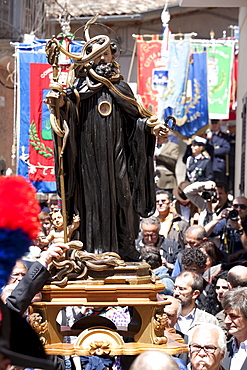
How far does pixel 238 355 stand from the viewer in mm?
4414

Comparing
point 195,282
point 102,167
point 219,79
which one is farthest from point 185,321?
point 219,79

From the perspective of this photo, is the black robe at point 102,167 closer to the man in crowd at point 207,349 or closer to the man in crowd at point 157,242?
the man in crowd at point 207,349

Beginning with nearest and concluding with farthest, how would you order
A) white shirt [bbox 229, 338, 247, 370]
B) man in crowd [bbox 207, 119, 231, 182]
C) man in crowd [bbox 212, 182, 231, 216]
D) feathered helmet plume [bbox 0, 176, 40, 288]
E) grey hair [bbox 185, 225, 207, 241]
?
feathered helmet plume [bbox 0, 176, 40, 288] < white shirt [bbox 229, 338, 247, 370] < grey hair [bbox 185, 225, 207, 241] < man in crowd [bbox 212, 182, 231, 216] < man in crowd [bbox 207, 119, 231, 182]

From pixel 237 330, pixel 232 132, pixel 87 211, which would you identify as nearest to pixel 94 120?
pixel 87 211

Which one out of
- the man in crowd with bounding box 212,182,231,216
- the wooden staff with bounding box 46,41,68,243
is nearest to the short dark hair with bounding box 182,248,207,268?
the man in crowd with bounding box 212,182,231,216

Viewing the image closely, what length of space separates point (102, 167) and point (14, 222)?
1.78 m

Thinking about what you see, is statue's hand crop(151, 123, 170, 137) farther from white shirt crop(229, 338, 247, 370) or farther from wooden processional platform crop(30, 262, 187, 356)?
white shirt crop(229, 338, 247, 370)

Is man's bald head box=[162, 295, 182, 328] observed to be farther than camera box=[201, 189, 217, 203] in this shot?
No

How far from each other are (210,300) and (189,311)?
602mm

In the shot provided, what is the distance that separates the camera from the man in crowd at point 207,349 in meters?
3.92

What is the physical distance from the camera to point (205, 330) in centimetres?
403

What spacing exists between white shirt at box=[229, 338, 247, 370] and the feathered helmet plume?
241cm

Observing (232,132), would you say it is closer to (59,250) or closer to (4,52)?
(4,52)

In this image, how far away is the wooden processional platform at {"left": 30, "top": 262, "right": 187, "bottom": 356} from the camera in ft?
12.2
